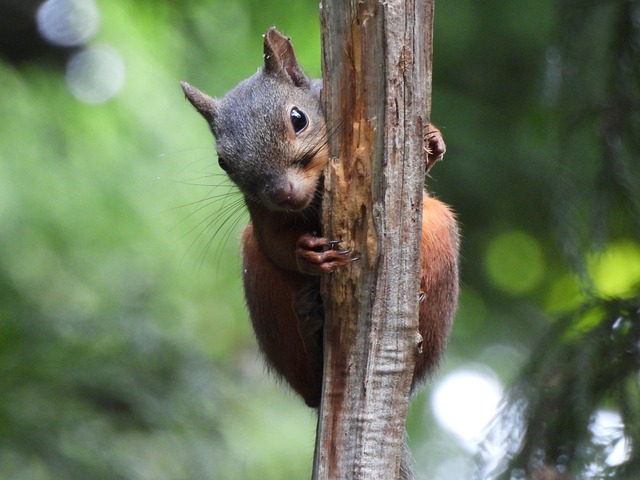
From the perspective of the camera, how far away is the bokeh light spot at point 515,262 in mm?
5098

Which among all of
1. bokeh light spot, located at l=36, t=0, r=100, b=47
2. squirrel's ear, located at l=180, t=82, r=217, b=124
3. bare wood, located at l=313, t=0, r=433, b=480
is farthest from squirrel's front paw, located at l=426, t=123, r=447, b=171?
bokeh light spot, located at l=36, t=0, r=100, b=47

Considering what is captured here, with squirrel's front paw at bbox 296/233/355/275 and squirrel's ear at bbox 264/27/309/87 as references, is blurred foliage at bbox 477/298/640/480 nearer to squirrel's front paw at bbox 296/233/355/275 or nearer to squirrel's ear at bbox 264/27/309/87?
squirrel's front paw at bbox 296/233/355/275

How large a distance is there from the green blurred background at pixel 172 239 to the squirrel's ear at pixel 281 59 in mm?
562

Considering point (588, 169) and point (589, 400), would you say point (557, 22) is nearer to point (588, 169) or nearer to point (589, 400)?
point (588, 169)

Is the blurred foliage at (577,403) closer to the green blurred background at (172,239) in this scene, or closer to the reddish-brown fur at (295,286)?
the reddish-brown fur at (295,286)

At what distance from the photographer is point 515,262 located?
5238 mm

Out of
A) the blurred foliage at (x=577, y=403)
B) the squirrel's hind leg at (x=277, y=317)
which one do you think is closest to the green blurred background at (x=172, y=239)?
the squirrel's hind leg at (x=277, y=317)

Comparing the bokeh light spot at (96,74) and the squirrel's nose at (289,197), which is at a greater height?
the bokeh light spot at (96,74)

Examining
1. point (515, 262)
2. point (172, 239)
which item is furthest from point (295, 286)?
point (515, 262)

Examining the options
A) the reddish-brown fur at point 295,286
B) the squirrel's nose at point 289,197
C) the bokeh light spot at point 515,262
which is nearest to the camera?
the squirrel's nose at point 289,197

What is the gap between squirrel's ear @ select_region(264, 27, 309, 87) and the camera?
2.82 metres

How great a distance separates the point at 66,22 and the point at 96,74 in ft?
1.57

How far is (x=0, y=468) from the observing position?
11.3ft

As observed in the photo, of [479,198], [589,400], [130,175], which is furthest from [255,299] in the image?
[479,198]
